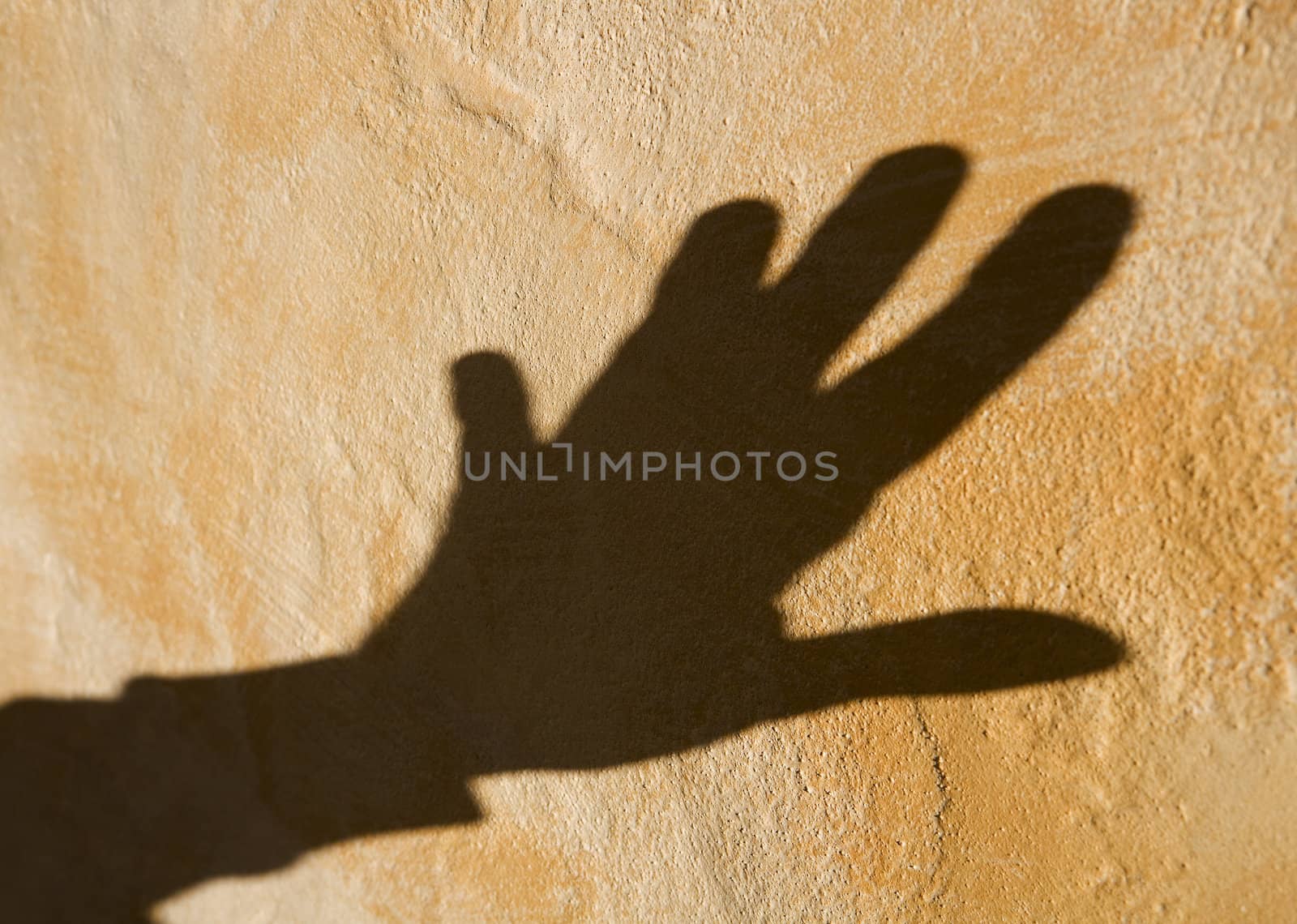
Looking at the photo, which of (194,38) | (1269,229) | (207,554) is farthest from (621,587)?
(194,38)

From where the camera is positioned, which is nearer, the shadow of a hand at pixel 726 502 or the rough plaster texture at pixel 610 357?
the rough plaster texture at pixel 610 357

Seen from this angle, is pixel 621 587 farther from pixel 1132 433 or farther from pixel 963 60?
pixel 963 60

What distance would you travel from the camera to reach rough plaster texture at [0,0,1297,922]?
108 centimetres

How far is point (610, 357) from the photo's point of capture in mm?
1445

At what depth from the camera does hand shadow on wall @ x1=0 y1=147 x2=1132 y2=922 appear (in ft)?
3.95

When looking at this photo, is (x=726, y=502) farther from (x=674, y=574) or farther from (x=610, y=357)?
(x=610, y=357)

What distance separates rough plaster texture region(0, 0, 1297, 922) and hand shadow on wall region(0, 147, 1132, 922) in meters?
0.04

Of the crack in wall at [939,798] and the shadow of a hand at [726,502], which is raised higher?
the shadow of a hand at [726,502]

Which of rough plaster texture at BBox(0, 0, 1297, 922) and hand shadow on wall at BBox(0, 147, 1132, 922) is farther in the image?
hand shadow on wall at BBox(0, 147, 1132, 922)

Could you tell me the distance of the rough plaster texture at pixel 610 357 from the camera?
3.54 feet

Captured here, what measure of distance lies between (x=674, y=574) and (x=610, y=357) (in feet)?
1.32

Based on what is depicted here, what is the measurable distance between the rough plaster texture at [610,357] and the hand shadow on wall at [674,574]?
37 millimetres

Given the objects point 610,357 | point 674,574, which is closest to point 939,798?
point 674,574

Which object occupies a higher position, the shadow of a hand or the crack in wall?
the shadow of a hand
